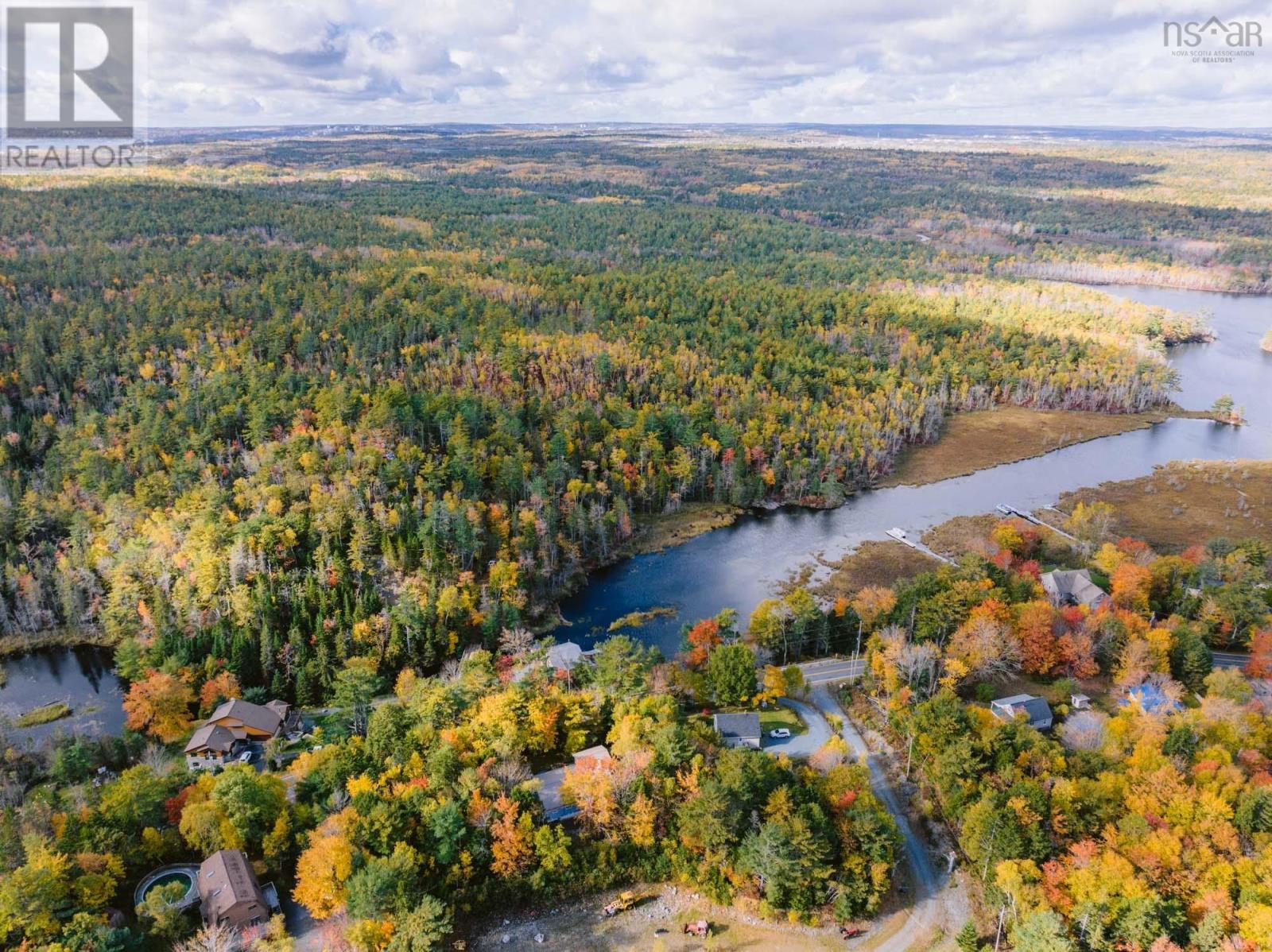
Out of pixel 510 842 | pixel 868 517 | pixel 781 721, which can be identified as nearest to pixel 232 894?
pixel 510 842

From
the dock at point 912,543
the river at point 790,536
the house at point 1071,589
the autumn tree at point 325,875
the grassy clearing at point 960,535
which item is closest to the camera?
the autumn tree at point 325,875

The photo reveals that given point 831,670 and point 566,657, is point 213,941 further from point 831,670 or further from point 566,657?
point 831,670

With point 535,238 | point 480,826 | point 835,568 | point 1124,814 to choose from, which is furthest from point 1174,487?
point 535,238

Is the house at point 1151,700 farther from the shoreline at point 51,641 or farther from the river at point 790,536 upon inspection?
the shoreline at point 51,641

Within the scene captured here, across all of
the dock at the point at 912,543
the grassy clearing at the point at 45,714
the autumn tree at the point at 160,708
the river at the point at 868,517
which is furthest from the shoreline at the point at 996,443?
the grassy clearing at the point at 45,714

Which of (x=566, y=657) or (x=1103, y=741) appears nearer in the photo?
(x=1103, y=741)

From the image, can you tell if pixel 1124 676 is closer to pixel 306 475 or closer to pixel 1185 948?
pixel 1185 948
